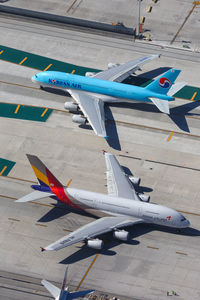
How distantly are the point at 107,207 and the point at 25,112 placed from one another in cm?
2841

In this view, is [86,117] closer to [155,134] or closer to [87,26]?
[155,134]

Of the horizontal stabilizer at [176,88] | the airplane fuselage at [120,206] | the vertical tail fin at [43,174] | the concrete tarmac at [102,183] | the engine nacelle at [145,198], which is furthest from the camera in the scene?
the horizontal stabilizer at [176,88]

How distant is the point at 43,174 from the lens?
73875mm

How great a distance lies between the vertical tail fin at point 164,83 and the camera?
91.6 meters

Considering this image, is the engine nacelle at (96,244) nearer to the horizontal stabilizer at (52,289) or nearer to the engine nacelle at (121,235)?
the engine nacelle at (121,235)

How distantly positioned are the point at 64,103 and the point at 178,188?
2731 centimetres

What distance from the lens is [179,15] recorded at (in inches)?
4774

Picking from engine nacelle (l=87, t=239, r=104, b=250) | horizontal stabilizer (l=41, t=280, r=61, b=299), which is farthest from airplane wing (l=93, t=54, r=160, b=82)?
horizontal stabilizer (l=41, t=280, r=61, b=299)

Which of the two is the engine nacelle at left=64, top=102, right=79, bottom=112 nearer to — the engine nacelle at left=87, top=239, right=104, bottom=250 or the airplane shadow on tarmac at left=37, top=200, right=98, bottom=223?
the airplane shadow on tarmac at left=37, top=200, right=98, bottom=223

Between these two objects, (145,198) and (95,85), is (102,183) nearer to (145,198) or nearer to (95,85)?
(145,198)

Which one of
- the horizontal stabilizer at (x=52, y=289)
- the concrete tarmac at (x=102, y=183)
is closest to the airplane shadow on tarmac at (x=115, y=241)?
the concrete tarmac at (x=102, y=183)

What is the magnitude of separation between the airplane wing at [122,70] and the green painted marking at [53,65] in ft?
7.60

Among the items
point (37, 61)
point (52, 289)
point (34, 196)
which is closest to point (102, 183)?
point (34, 196)

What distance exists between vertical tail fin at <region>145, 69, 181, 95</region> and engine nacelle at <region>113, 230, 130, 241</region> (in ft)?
98.5
